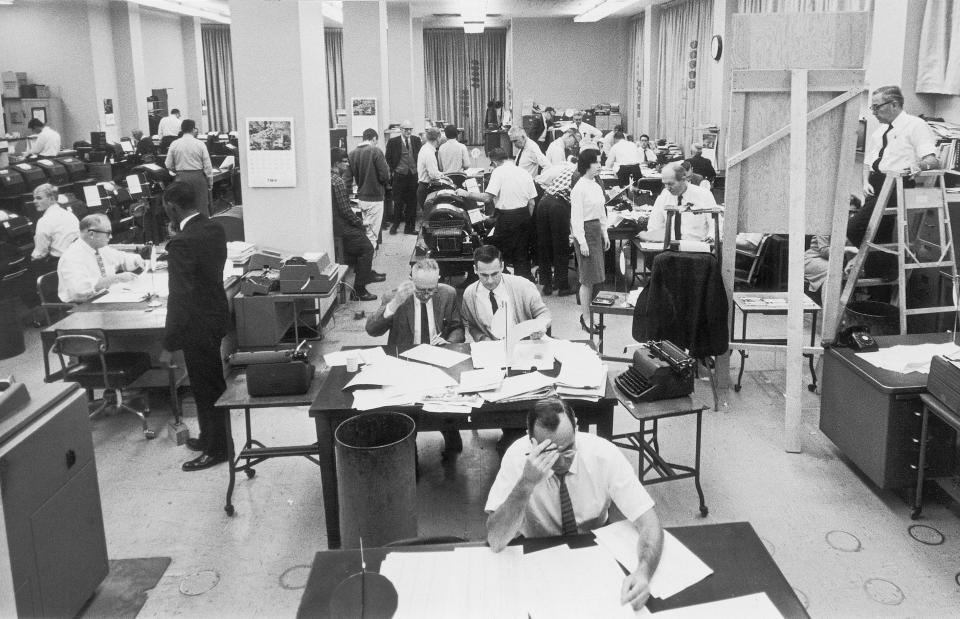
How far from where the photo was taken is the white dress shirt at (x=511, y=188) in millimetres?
8758

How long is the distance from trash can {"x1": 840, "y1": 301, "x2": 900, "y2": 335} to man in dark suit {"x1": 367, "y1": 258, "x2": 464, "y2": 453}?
3053 millimetres

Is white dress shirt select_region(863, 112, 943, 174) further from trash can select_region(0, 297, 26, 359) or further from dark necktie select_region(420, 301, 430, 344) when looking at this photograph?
trash can select_region(0, 297, 26, 359)

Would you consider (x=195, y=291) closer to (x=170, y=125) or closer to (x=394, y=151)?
(x=394, y=151)

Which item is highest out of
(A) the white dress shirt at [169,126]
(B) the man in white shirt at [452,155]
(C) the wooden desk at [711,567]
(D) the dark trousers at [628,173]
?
(A) the white dress shirt at [169,126]

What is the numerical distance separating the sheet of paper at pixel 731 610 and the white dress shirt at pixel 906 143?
537 cm

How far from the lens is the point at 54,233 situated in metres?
7.57

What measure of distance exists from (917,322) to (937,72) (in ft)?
8.74

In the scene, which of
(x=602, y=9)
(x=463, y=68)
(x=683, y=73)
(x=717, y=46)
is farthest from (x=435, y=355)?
(x=463, y=68)

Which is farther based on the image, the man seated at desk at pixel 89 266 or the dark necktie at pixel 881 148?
the dark necktie at pixel 881 148

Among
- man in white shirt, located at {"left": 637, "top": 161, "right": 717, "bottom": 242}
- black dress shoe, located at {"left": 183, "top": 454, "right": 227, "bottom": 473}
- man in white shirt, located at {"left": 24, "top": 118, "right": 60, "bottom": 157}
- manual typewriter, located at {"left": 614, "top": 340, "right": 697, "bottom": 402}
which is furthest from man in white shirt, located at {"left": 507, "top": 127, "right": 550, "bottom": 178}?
man in white shirt, located at {"left": 24, "top": 118, "right": 60, "bottom": 157}

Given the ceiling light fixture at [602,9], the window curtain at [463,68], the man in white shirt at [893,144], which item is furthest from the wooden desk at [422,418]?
the window curtain at [463,68]

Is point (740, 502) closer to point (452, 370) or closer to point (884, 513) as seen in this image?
point (884, 513)

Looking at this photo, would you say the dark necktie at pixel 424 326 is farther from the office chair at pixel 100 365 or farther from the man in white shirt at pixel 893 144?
the man in white shirt at pixel 893 144

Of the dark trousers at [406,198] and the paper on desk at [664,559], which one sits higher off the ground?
the dark trousers at [406,198]
